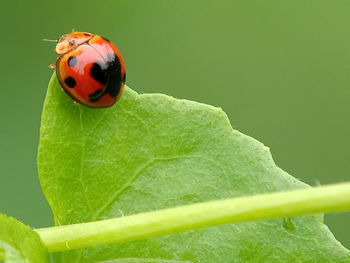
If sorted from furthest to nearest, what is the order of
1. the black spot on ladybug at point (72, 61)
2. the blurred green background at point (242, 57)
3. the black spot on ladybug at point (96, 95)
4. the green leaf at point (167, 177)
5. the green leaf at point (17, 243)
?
1. the blurred green background at point (242, 57)
2. the black spot on ladybug at point (72, 61)
3. the black spot on ladybug at point (96, 95)
4. the green leaf at point (167, 177)
5. the green leaf at point (17, 243)

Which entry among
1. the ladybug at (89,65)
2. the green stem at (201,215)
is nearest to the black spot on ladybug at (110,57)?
the ladybug at (89,65)

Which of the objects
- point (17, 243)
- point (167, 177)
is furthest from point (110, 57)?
point (17, 243)

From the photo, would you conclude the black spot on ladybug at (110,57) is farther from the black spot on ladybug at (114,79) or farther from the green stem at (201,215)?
the green stem at (201,215)

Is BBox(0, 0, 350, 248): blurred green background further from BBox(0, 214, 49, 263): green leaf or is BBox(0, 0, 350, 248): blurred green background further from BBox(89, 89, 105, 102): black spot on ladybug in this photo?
BBox(0, 214, 49, 263): green leaf

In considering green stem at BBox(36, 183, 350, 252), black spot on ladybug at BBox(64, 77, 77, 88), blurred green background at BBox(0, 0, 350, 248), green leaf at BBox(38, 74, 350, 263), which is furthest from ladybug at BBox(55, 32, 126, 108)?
blurred green background at BBox(0, 0, 350, 248)

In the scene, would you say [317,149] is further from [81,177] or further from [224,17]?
[81,177]

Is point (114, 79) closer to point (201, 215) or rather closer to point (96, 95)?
point (96, 95)

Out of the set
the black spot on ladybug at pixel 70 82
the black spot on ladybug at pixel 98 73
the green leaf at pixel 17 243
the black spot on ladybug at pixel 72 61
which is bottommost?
the green leaf at pixel 17 243
